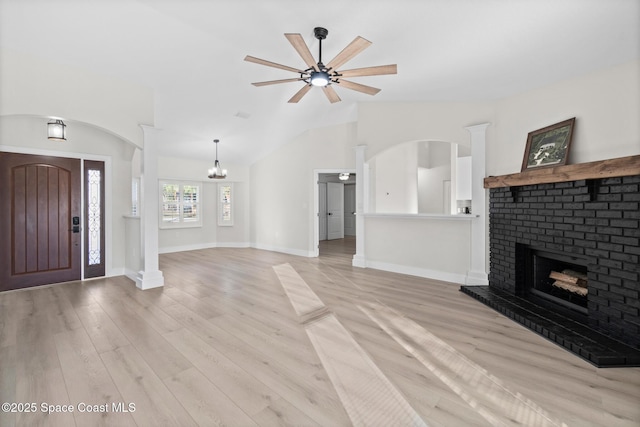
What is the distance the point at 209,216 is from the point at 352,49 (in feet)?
23.2

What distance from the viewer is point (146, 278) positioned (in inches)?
167

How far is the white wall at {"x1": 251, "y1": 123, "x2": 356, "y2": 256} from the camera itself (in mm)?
6598

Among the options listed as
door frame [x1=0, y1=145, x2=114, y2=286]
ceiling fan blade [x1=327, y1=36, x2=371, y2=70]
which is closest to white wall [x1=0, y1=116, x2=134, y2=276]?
door frame [x1=0, y1=145, x2=114, y2=286]

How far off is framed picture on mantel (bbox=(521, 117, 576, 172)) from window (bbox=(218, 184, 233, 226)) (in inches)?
289

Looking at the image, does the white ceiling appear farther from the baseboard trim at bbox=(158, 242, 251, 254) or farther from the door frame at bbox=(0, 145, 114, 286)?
the baseboard trim at bbox=(158, 242, 251, 254)

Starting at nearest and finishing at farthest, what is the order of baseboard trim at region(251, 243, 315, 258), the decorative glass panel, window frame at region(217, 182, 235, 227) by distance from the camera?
the decorative glass panel, baseboard trim at region(251, 243, 315, 258), window frame at region(217, 182, 235, 227)

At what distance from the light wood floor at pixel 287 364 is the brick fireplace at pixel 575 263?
0.21 metres

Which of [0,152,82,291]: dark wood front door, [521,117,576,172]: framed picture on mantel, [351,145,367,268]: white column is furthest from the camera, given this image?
[351,145,367,268]: white column

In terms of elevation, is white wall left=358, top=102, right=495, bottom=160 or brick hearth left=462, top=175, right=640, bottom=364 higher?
white wall left=358, top=102, right=495, bottom=160

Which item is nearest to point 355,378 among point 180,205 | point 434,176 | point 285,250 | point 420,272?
point 420,272

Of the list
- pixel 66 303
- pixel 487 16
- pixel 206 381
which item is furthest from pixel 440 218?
pixel 66 303

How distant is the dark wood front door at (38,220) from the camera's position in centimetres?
405

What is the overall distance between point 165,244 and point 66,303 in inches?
164

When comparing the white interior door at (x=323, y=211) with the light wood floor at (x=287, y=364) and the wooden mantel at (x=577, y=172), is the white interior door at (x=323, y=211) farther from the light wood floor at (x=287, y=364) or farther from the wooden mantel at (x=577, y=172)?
the wooden mantel at (x=577, y=172)
